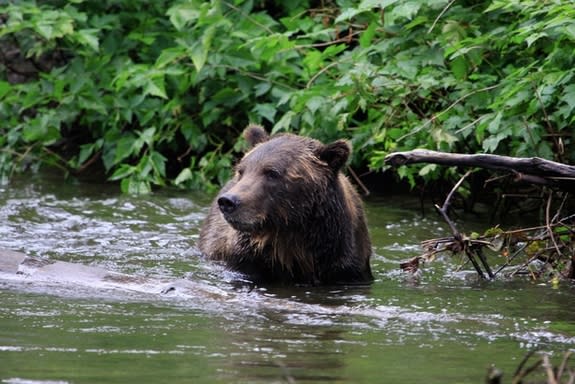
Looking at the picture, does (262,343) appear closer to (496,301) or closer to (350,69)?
(496,301)

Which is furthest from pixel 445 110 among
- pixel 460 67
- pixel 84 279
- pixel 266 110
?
pixel 84 279

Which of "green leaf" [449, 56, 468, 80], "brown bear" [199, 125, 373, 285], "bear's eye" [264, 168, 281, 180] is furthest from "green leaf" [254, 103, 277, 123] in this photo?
"bear's eye" [264, 168, 281, 180]

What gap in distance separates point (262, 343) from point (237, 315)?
2.68ft

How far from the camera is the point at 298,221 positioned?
820 centimetres

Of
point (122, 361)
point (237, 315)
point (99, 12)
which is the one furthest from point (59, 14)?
point (122, 361)

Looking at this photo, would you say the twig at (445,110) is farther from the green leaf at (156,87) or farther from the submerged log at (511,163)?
the green leaf at (156,87)

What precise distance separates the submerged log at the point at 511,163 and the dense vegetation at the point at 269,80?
4.66 ft

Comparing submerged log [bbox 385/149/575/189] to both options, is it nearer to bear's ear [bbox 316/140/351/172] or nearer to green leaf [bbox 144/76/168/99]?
bear's ear [bbox 316/140/351/172]

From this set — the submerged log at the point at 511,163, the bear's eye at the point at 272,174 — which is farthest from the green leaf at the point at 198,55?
the submerged log at the point at 511,163

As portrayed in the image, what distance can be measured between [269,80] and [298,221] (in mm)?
4459

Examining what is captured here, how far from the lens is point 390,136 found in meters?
10.7

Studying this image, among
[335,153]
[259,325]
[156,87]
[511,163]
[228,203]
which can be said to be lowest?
[259,325]

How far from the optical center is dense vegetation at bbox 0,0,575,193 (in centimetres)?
987

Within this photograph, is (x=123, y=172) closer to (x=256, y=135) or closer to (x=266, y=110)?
(x=266, y=110)
